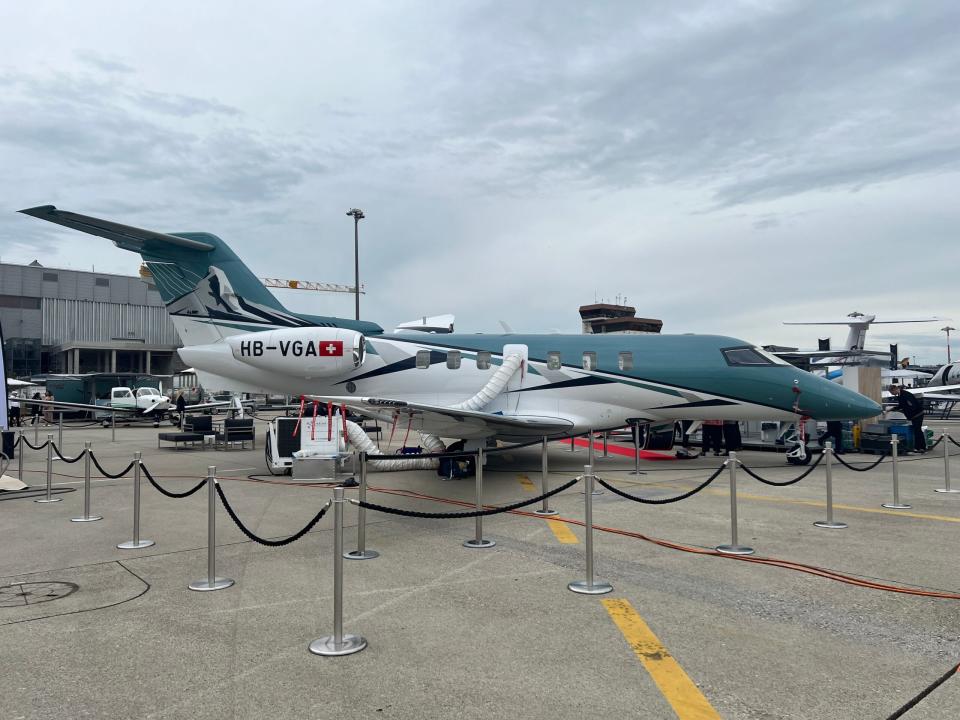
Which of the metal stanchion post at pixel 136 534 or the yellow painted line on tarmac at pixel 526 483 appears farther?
the yellow painted line on tarmac at pixel 526 483

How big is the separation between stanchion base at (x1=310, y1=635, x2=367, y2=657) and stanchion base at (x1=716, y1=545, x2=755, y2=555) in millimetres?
4146

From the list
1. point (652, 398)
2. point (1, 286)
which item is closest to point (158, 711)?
point (652, 398)

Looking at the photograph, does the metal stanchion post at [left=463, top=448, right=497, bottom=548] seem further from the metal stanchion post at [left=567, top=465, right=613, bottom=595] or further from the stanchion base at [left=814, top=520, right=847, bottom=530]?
the stanchion base at [left=814, top=520, right=847, bottom=530]

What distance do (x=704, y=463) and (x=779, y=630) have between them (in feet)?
34.7

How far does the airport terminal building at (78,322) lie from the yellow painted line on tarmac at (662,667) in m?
77.1

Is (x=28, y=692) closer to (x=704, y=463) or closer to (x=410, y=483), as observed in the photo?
(x=410, y=483)

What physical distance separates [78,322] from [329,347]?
80.4m

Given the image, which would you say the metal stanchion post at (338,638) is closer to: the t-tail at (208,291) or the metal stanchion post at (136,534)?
the metal stanchion post at (136,534)

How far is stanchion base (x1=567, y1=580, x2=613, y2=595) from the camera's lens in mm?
5383

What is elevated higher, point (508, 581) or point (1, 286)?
point (1, 286)

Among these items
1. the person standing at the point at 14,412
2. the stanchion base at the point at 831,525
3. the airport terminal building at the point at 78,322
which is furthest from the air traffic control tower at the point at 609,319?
the stanchion base at the point at 831,525

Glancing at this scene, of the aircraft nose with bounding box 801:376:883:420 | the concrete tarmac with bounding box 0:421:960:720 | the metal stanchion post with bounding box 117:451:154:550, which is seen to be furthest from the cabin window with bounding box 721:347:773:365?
the metal stanchion post with bounding box 117:451:154:550

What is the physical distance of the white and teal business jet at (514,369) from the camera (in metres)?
13.4

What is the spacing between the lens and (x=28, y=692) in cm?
372
